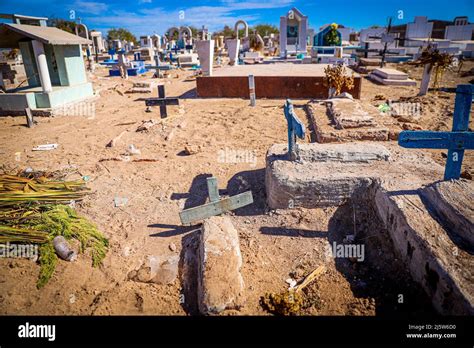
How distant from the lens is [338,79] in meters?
9.14

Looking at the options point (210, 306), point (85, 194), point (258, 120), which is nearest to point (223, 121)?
point (258, 120)

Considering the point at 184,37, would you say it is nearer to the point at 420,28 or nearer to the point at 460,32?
the point at 420,28

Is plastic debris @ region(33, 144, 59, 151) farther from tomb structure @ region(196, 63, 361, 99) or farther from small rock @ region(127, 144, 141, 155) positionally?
tomb structure @ region(196, 63, 361, 99)

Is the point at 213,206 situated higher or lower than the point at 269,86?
lower

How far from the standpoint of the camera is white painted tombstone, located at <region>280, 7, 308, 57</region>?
72.3 ft

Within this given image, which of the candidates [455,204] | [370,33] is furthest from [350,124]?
[370,33]

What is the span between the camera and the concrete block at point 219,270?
2579 millimetres

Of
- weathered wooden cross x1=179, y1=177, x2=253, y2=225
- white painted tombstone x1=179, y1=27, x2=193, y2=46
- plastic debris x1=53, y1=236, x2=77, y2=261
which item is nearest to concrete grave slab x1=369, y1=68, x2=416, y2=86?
weathered wooden cross x1=179, y1=177, x2=253, y2=225

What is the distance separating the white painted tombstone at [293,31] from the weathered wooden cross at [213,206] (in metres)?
20.4

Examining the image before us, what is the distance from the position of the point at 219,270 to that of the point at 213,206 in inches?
40.3

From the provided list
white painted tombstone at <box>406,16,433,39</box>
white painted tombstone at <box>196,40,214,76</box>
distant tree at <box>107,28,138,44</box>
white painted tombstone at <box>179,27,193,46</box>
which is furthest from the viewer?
distant tree at <box>107,28,138,44</box>

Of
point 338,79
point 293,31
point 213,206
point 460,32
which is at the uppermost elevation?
point 293,31

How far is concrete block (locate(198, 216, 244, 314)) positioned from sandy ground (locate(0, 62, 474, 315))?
20 centimetres

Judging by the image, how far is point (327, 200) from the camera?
3814 mm
